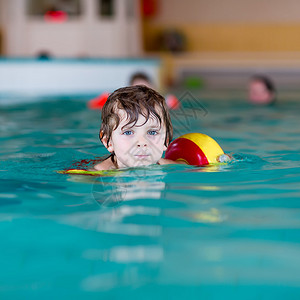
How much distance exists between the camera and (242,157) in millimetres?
3734

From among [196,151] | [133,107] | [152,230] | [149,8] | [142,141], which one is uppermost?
[149,8]

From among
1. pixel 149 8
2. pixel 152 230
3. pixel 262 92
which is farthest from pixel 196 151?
pixel 149 8

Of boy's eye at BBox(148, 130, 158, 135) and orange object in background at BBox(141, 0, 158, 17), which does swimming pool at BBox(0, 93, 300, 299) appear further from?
orange object in background at BBox(141, 0, 158, 17)

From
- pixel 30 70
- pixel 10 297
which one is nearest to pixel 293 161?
pixel 10 297

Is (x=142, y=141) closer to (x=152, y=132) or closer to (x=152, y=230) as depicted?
(x=152, y=132)

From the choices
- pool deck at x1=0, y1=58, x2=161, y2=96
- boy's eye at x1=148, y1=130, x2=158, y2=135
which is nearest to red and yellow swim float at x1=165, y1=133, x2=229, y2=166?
boy's eye at x1=148, y1=130, x2=158, y2=135

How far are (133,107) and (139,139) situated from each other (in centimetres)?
17

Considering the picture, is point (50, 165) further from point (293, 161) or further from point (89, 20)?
point (89, 20)

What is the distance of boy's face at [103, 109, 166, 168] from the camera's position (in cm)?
286

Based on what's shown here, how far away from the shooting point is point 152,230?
2.15m

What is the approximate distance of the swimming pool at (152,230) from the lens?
5.54 ft

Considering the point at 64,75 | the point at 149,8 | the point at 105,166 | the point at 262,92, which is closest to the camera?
the point at 105,166

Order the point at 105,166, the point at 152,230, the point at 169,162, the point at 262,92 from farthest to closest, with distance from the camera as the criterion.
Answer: the point at 262,92 → the point at 169,162 → the point at 105,166 → the point at 152,230

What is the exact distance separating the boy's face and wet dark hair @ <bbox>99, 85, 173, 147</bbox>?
0.02m
